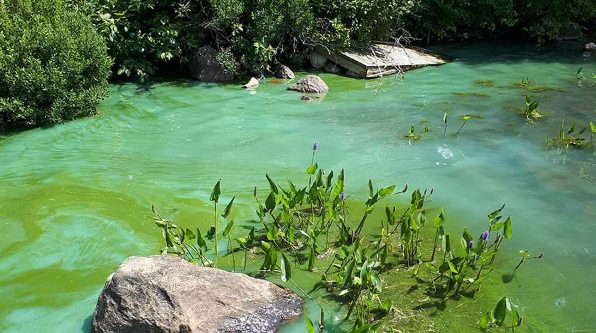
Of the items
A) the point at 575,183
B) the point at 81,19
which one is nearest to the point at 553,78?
the point at 575,183

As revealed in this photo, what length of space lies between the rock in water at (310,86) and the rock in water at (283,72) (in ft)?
3.36

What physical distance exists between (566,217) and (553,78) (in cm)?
731

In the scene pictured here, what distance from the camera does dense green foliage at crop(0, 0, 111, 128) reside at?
848 centimetres

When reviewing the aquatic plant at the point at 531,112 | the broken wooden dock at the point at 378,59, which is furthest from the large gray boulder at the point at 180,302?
the broken wooden dock at the point at 378,59

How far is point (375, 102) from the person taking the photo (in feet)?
34.7

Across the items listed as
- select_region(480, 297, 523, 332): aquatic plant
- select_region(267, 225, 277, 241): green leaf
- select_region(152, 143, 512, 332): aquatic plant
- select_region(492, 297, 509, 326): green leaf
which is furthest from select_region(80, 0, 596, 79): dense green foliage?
select_region(492, 297, 509, 326): green leaf

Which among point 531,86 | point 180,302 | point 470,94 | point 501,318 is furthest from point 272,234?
point 531,86

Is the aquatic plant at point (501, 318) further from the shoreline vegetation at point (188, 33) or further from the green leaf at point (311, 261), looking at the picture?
the shoreline vegetation at point (188, 33)

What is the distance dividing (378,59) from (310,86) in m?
2.67

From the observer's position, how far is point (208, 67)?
472 inches

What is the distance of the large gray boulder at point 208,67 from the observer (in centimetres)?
1196

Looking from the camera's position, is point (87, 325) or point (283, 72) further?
point (283, 72)

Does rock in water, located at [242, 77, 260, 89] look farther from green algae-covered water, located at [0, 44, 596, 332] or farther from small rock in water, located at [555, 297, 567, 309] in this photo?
small rock in water, located at [555, 297, 567, 309]

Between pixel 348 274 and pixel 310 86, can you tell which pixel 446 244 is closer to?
pixel 348 274
